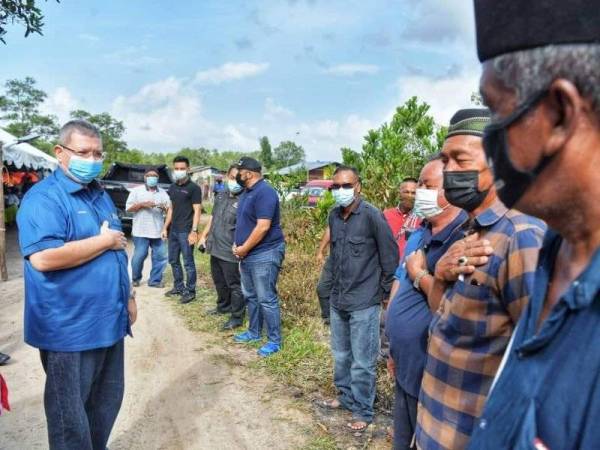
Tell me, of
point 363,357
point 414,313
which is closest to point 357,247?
point 363,357

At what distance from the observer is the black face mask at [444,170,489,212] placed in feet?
5.85

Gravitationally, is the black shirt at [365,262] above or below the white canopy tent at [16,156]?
below

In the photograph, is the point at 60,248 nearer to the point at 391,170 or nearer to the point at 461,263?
the point at 461,263

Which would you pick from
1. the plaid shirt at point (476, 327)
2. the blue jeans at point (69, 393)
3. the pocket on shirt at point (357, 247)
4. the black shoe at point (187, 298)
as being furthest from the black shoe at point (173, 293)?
the plaid shirt at point (476, 327)

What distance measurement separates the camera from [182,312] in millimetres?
6293

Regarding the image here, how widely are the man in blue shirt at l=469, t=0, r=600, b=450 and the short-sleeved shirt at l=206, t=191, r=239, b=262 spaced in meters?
4.88

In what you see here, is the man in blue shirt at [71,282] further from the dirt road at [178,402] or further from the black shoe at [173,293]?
the black shoe at [173,293]

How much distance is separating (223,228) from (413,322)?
152 inches

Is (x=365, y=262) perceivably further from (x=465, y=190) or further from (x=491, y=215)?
(x=491, y=215)

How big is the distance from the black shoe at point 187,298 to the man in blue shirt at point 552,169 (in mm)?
6148

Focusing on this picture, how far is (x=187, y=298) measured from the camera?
6.76 metres

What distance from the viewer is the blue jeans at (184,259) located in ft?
22.4

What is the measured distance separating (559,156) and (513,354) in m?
0.45

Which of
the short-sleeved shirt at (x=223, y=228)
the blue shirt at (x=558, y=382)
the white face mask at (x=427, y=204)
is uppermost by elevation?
the white face mask at (x=427, y=204)
